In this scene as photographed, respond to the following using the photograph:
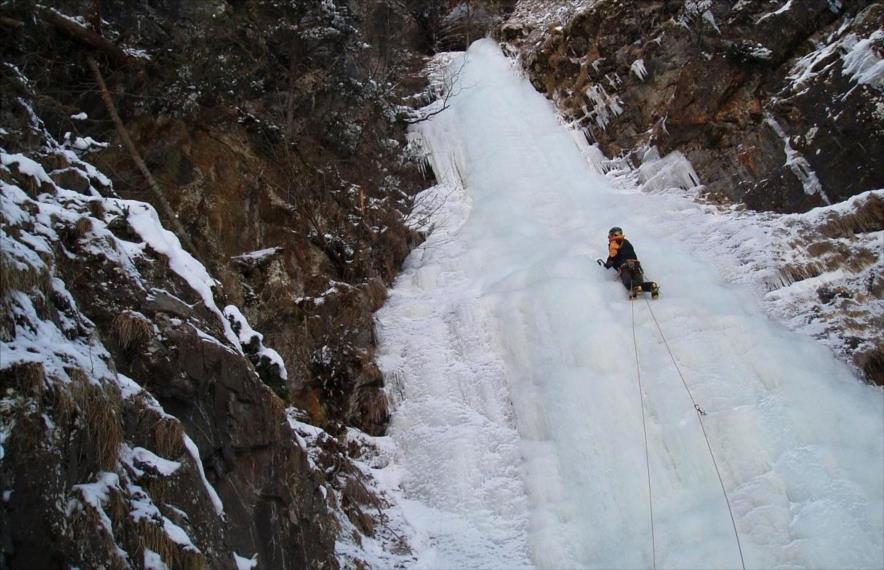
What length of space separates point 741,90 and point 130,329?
33.3 feet

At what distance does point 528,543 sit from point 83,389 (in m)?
4.22

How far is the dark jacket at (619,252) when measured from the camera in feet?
28.0

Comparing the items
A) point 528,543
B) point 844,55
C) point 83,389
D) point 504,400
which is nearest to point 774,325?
point 504,400

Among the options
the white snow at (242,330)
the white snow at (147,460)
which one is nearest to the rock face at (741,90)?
the white snow at (242,330)

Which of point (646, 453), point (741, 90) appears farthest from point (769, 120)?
point (646, 453)

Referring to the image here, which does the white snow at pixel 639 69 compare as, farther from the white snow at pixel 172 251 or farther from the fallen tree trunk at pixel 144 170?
the white snow at pixel 172 251

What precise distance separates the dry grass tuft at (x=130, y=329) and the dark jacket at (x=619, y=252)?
6.25 metres

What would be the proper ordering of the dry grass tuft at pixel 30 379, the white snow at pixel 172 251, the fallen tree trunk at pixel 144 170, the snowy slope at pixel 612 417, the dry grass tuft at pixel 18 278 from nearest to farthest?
1. the dry grass tuft at pixel 30 379
2. the dry grass tuft at pixel 18 278
3. the white snow at pixel 172 251
4. the snowy slope at pixel 612 417
5. the fallen tree trunk at pixel 144 170

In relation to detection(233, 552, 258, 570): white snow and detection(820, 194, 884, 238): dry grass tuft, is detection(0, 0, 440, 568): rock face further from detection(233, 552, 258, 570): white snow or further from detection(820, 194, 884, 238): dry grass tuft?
detection(820, 194, 884, 238): dry grass tuft

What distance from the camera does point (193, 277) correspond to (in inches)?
193

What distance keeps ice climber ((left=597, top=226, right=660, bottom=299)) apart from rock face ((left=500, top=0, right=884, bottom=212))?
7.49 ft

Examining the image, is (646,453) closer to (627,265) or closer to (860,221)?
(627,265)

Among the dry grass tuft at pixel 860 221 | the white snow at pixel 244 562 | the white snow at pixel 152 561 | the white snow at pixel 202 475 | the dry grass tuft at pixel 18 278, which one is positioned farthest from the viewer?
the dry grass tuft at pixel 860 221

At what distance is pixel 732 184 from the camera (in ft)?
32.1
